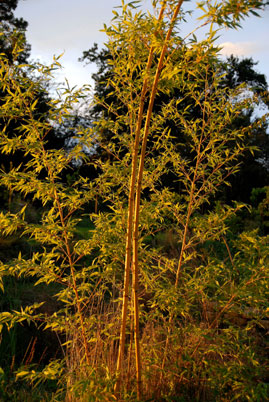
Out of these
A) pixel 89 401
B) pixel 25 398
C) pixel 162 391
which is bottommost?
pixel 25 398

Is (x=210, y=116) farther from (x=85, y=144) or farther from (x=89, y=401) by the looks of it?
(x=89, y=401)

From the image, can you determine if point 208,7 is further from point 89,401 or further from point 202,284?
point 89,401

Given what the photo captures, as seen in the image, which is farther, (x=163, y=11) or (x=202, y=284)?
(x=202, y=284)

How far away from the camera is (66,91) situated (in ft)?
8.76

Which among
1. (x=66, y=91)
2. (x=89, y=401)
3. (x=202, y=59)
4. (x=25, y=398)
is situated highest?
(x=202, y=59)

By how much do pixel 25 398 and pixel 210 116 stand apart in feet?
8.28

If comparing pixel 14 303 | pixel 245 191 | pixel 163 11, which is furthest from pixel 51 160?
pixel 245 191

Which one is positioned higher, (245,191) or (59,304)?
(245,191)

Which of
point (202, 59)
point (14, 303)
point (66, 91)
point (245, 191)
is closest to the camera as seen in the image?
point (202, 59)

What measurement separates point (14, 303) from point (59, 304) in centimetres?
55

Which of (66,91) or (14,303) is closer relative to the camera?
(66,91)

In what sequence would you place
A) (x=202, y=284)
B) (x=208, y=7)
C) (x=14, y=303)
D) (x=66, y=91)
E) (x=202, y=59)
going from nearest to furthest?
(x=208, y=7) → (x=202, y=59) → (x=66, y=91) → (x=202, y=284) → (x=14, y=303)

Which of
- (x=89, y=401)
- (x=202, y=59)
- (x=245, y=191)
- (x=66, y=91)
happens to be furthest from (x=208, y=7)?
(x=245, y=191)

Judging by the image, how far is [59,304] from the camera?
5.34 metres
